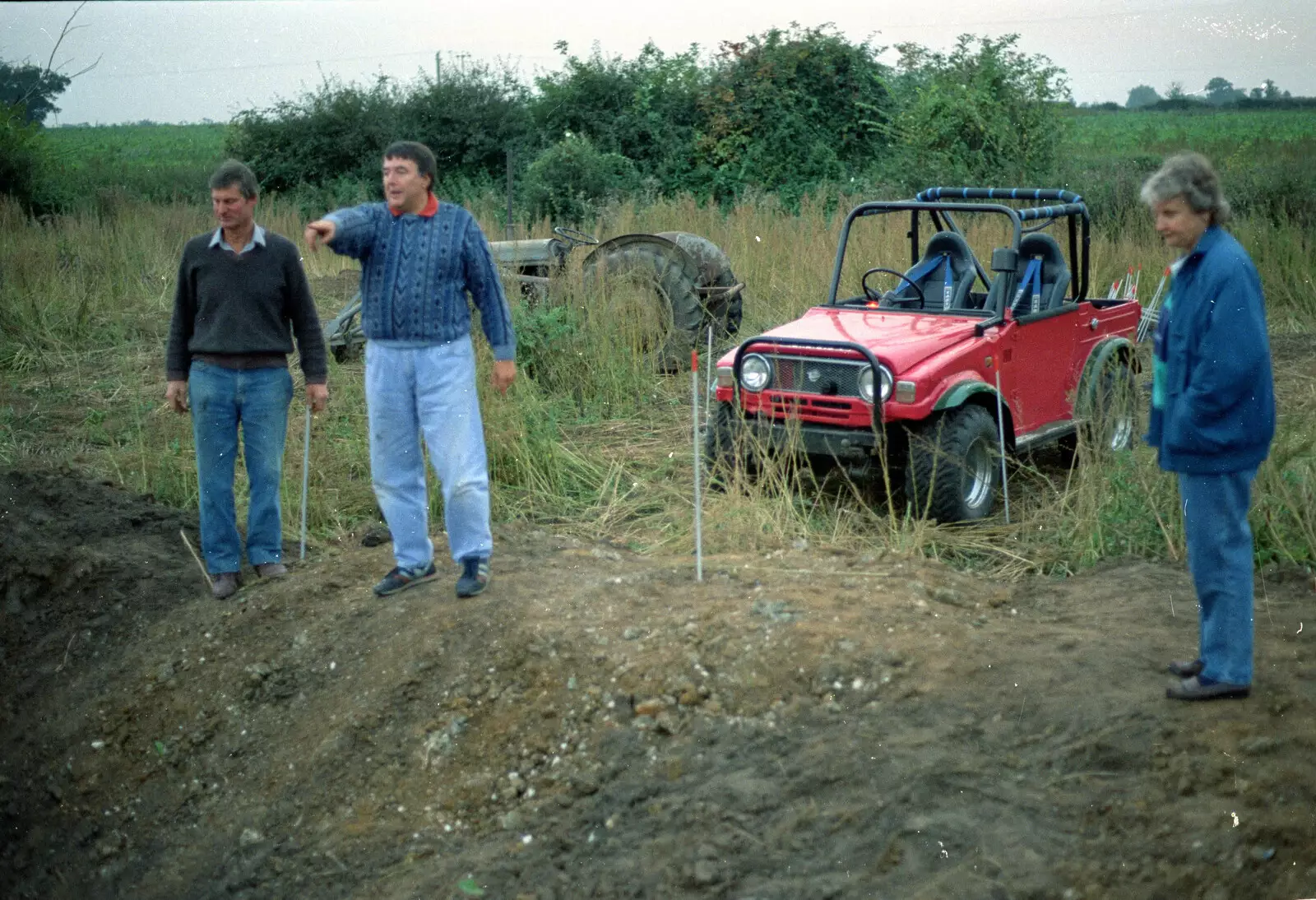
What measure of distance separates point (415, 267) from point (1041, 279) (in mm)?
4504

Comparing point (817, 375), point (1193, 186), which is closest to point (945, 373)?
point (817, 375)

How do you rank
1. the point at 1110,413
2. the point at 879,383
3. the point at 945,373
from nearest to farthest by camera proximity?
the point at 879,383, the point at 945,373, the point at 1110,413

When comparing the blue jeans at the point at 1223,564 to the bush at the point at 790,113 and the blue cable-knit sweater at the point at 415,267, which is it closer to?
the blue cable-knit sweater at the point at 415,267

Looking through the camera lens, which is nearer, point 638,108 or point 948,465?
point 948,465

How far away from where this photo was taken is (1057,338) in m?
7.88

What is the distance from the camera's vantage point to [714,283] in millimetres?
11375

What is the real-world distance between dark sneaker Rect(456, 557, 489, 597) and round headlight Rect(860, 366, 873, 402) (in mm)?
2408

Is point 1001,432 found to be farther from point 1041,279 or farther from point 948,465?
point 1041,279

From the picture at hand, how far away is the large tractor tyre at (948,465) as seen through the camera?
22.5 feet

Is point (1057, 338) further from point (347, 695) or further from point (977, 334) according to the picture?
point (347, 695)

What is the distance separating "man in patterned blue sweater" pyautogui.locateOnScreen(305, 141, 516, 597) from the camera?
204 inches

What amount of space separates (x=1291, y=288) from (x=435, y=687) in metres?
12.0

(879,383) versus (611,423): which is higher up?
(879,383)

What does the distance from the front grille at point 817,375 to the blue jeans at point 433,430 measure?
2357 mm
